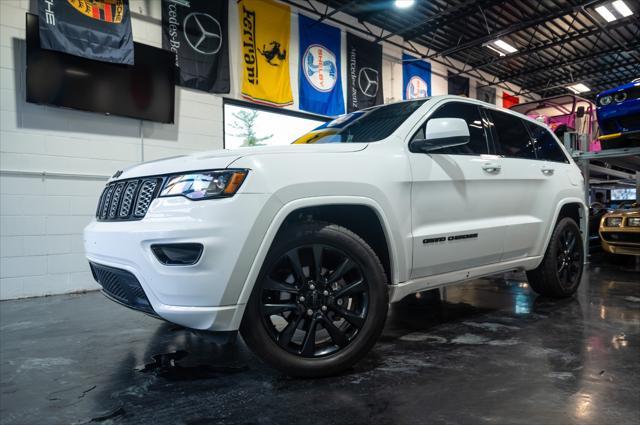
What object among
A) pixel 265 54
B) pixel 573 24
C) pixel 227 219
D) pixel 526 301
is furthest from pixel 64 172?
pixel 573 24

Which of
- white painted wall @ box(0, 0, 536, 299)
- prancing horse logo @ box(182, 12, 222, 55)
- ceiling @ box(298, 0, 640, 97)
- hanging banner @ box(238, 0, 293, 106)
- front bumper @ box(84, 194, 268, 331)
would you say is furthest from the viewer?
ceiling @ box(298, 0, 640, 97)

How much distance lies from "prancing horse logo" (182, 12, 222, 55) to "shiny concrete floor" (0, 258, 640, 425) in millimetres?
4721

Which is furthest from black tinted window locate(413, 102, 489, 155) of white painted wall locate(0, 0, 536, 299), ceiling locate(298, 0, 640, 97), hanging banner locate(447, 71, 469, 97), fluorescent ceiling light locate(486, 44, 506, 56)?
hanging banner locate(447, 71, 469, 97)

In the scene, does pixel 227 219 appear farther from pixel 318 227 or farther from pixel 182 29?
pixel 182 29

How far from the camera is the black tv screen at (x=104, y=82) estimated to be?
4.95 metres

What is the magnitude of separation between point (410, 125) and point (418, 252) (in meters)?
0.79

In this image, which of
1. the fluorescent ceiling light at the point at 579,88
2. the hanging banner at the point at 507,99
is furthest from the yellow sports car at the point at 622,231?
the fluorescent ceiling light at the point at 579,88

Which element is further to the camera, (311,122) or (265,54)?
(311,122)

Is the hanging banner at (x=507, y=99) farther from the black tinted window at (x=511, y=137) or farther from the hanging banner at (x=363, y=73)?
the black tinted window at (x=511, y=137)

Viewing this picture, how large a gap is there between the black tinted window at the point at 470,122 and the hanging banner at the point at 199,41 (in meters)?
4.88

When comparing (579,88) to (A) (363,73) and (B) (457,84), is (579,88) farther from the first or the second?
(A) (363,73)

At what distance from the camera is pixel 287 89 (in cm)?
793

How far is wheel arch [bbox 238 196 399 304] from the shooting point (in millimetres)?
1849

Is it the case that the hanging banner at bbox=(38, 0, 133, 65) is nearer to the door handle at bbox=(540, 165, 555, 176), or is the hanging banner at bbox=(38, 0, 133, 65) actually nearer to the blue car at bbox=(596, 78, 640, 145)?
the door handle at bbox=(540, 165, 555, 176)
